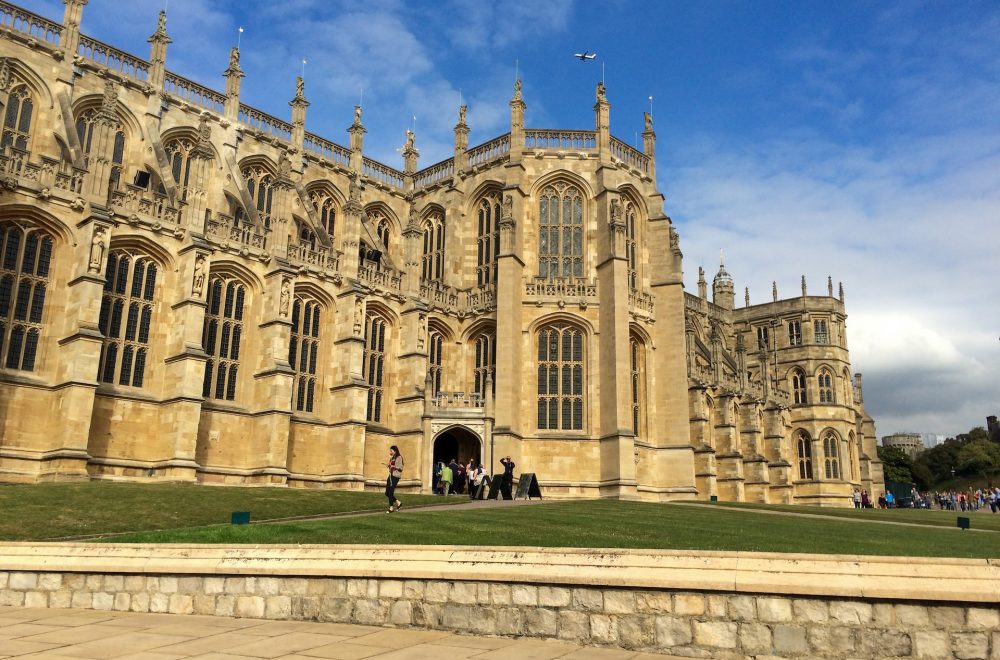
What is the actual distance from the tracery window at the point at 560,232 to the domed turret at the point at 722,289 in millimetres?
34817

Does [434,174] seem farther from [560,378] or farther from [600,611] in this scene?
[600,611]

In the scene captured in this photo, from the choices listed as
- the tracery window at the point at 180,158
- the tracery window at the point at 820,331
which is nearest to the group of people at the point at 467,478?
the tracery window at the point at 180,158

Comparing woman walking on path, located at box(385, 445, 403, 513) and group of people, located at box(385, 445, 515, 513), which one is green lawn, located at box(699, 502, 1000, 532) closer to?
group of people, located at box(385, 445, 515, 513)

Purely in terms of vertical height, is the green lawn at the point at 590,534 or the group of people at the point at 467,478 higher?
the group of people at the point at 467,478

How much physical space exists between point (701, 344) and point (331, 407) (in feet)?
91.1

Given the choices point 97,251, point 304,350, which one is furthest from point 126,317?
point 304,350

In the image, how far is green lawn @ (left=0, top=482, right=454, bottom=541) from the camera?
15.8m

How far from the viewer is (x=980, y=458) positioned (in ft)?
295

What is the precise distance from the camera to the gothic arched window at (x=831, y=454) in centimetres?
5959

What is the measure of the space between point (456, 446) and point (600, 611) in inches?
1179

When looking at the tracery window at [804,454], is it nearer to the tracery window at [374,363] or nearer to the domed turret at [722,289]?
the domed turret at [722,289]

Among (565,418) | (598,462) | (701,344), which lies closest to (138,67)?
(565,418)

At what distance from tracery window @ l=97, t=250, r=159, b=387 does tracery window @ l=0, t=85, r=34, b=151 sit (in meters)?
6.24

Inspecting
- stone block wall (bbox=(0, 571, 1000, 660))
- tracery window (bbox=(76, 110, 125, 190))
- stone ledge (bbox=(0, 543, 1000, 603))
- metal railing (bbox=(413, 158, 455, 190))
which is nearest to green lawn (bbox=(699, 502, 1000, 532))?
stone ledge (bbox=(0, 543, 1000, 603))
